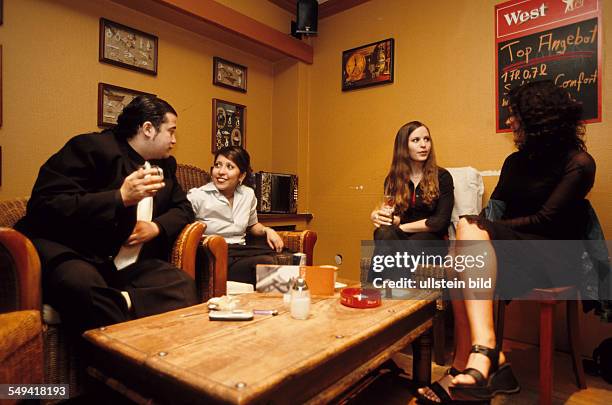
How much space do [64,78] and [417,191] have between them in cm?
232

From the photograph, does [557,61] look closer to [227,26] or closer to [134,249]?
[227,26]

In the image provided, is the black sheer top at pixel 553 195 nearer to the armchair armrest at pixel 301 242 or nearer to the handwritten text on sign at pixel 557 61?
the handwritten text on sign at pixel 557 61

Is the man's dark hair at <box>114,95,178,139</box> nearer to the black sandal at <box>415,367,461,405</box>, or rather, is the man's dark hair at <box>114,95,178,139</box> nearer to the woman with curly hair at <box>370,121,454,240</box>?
the woman with curly hair at <box>370,121,454,240</box>

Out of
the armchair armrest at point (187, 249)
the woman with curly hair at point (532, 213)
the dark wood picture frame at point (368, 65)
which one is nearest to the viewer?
the woman with curly hair at point (532, 213)

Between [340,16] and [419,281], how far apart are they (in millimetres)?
2526

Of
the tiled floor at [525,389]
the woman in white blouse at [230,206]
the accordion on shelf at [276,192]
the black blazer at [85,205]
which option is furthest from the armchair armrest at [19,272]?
the accordion on shelf at [276,192]

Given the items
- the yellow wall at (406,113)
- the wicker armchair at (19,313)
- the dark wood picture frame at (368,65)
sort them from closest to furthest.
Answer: the wicker armchair at (19,313)
the yellow wall at (406,113)
the dark wood picture frame at (368,65)

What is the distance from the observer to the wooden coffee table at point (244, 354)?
83 centimetres

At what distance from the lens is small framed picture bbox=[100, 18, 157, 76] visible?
98.3 inches

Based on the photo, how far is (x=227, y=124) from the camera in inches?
129

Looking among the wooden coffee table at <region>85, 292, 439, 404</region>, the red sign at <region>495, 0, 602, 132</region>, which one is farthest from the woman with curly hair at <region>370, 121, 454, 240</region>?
the wooden coffee table at <region>85, 292, 439, 404</region>

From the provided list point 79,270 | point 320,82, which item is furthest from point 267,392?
point 320,82

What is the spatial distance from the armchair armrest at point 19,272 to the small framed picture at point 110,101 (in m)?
Answer: 1.39

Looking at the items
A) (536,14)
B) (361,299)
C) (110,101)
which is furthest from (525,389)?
(110,101)
